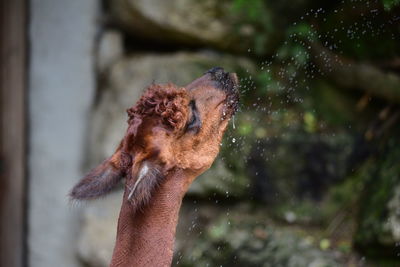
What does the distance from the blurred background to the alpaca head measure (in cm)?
134

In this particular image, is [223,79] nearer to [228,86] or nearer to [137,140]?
[228,86]

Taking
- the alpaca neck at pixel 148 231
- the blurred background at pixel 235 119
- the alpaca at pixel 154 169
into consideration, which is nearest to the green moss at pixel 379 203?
the blurred background at pixel 235 119

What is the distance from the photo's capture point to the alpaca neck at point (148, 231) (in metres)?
2.29

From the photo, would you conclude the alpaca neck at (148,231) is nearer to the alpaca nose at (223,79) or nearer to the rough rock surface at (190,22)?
the alpaca nose at (223,79)

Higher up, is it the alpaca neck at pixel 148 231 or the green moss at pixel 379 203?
the alpaca neck at pixel 148 231

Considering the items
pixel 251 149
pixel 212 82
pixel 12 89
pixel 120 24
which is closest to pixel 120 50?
pixel 120 24

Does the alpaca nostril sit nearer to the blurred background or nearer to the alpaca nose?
the alpaca nose

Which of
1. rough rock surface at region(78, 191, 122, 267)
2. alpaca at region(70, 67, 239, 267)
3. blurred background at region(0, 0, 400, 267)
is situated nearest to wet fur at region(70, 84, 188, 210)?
alpaca at region(70, 67, 239, 267)

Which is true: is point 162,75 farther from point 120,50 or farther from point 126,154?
point 126,154

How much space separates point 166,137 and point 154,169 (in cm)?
15

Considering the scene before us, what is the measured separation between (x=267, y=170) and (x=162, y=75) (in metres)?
0.89

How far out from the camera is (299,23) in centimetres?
416

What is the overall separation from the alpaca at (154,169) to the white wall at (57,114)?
2.24 meters

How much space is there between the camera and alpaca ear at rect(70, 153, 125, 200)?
233 cm
